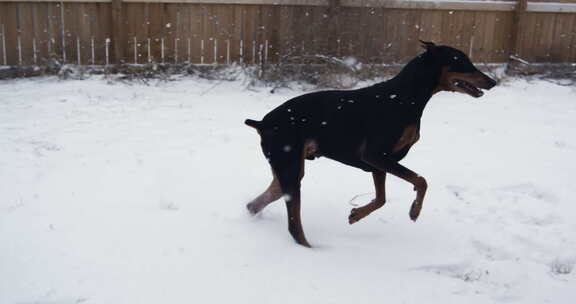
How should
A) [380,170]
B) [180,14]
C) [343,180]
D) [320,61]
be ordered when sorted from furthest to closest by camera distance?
[180,14] → [320,61] → [343,180] → [380,170]

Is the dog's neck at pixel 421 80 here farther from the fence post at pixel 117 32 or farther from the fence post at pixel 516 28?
the fence post at pixel 516 28

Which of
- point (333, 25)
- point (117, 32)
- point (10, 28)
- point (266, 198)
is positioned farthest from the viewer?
point (117, 32)

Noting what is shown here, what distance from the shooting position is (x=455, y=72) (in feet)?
13.3

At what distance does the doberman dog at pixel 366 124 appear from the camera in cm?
393

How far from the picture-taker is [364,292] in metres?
3.46

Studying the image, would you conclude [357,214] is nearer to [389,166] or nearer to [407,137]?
[389,166]

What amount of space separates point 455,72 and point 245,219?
1.97 meters

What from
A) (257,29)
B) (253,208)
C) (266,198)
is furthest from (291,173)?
(257,29)

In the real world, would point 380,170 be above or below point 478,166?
above

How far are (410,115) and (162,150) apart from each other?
10.4ft

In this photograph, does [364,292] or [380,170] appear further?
[380,170]

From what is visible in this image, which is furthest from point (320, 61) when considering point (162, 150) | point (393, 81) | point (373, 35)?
point (393, 81)

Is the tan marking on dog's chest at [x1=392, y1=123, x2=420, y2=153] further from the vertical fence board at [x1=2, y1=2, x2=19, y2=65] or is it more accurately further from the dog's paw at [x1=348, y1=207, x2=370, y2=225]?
the vertical fence board at [x1=2, y1=2, x2=19, y2=65]

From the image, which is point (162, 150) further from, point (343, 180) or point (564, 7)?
point (564, 7)
